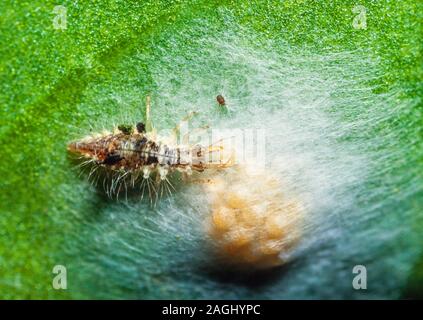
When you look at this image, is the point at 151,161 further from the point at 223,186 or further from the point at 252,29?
the point at 252,29

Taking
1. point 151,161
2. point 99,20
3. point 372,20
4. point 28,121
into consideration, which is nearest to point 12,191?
point 28,121

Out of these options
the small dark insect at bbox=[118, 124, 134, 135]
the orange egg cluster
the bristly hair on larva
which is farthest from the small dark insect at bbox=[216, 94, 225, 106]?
the small dark insect at bbox=[118, 124, 134, 135]

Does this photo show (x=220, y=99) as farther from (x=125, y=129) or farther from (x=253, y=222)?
(x=253, y=222)

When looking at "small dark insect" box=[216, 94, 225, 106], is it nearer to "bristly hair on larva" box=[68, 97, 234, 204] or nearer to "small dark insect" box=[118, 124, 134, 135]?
"bristly hair on larva" box=[68, 97, 234, 204]

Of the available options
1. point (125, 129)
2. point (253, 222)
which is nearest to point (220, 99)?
point (125, 129)

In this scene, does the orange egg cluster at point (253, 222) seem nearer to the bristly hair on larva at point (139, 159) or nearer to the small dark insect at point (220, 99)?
the bristly hair on larva at point (139, 159)

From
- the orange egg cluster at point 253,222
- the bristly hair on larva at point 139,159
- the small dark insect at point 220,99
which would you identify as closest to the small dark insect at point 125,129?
the bristly hair on larva at point 139,159
